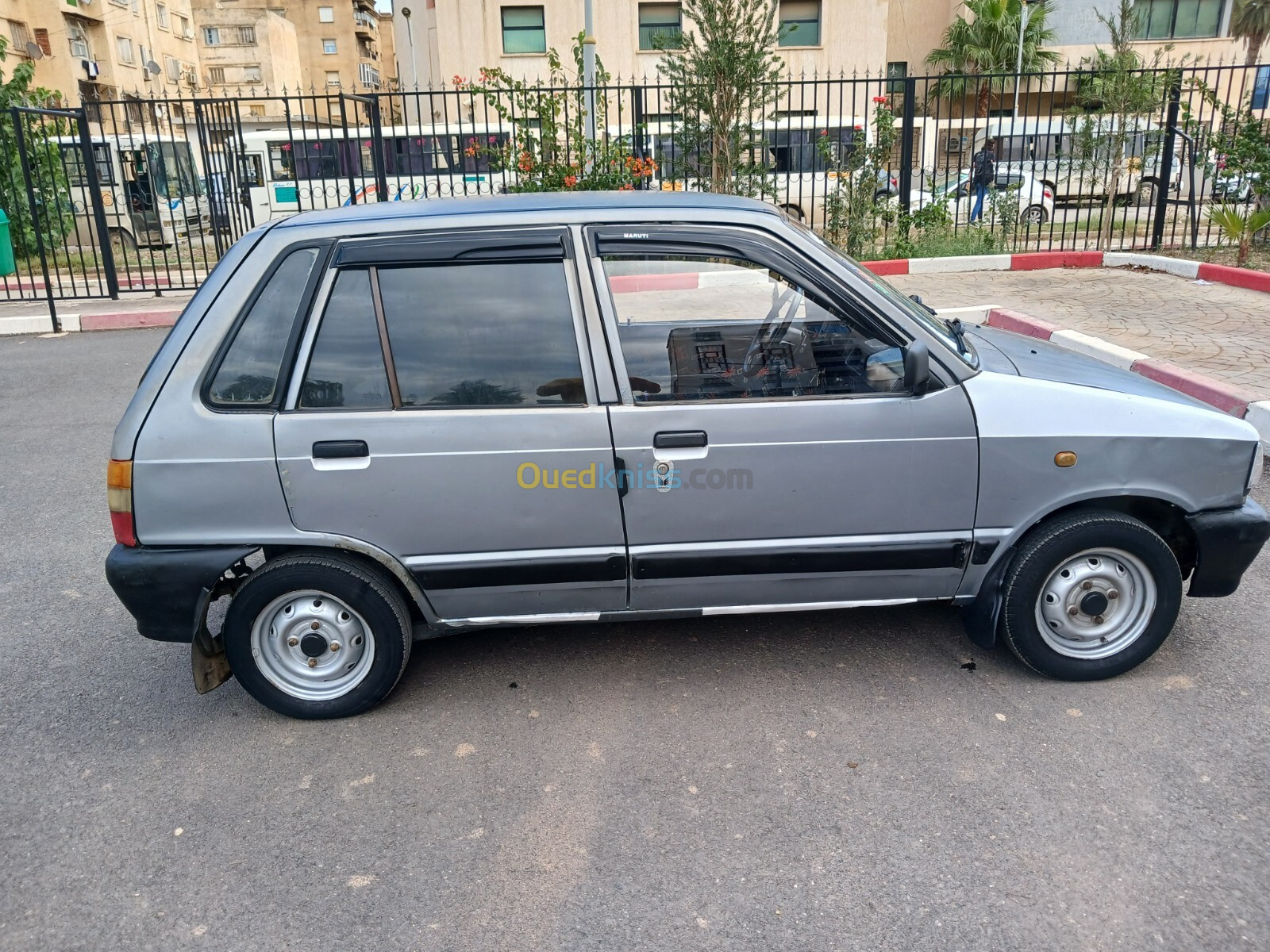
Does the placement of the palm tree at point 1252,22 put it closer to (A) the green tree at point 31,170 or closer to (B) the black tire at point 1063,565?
(A) the green tree at point 31,170

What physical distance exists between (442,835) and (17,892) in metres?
1.18

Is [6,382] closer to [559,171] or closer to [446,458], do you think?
[559,171]

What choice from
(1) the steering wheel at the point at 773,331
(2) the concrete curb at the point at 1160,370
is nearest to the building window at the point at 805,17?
(2) the concrete curb at the point at 1160,370

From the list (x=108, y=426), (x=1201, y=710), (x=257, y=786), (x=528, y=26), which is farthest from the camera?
(x=528, y=26)

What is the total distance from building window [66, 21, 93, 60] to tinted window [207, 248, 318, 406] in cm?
4966

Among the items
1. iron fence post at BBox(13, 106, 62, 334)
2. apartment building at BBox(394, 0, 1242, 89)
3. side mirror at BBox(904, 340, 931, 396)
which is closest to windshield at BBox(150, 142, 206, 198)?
iron fence post at BBox(13, 106, 62, 334)

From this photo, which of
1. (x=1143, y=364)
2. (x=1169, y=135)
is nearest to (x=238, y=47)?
(x=1169, y=135)

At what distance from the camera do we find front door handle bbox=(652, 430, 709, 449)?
10.8ft

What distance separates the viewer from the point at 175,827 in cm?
300

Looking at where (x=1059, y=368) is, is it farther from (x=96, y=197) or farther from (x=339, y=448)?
(x=96, y=197)

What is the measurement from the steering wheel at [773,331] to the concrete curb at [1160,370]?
3.61 m

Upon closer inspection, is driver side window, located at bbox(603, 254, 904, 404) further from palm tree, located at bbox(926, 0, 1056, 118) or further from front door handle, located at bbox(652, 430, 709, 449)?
palm tree, located at bbox(926, 0, 1056, 118)

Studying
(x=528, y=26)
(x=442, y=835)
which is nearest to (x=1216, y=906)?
(x=442, y=835)

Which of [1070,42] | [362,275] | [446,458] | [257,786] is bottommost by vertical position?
[257,786]
